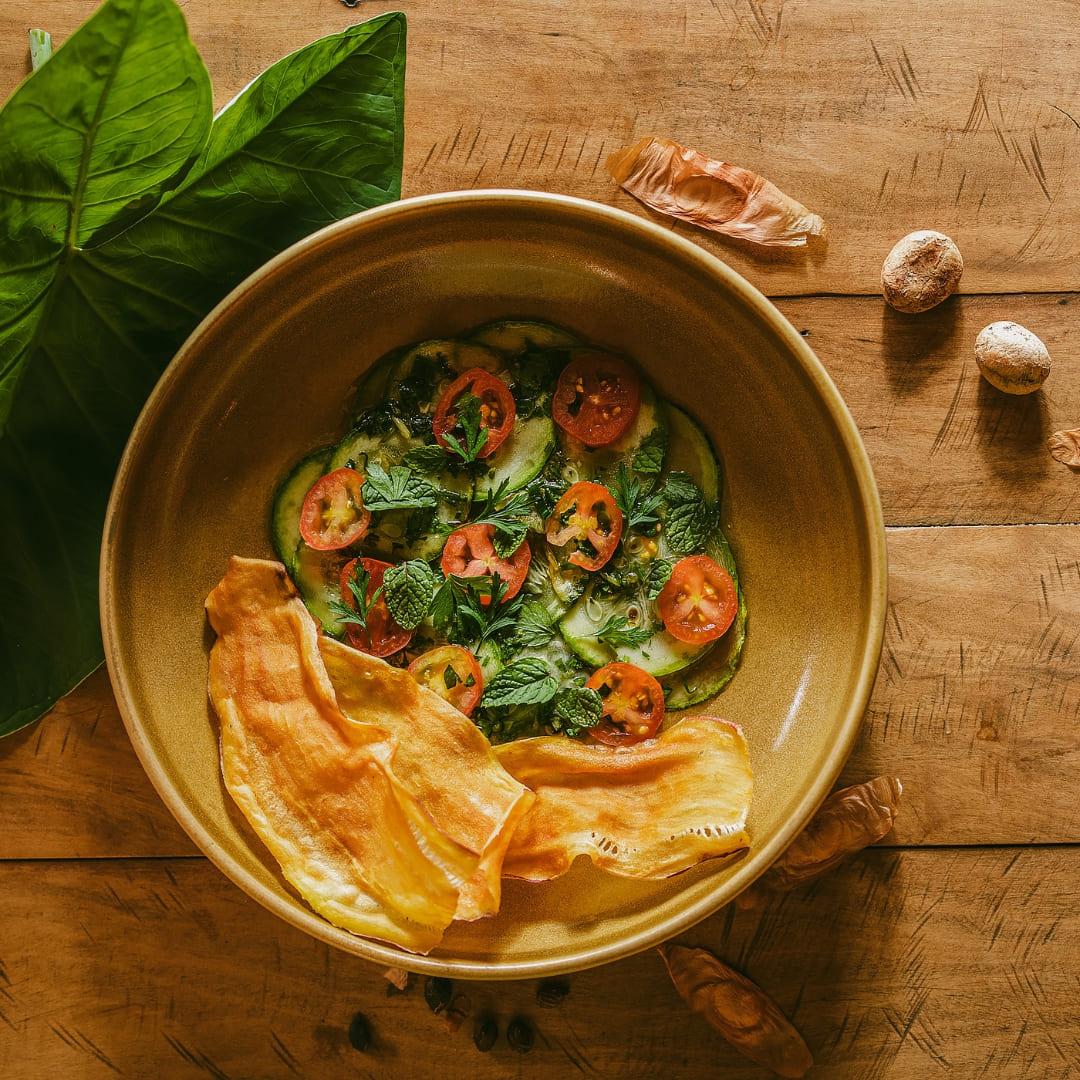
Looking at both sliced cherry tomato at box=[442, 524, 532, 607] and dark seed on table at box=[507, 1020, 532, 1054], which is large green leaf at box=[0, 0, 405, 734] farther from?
dark seed on table at box=[507, 1020, 532, 1054]

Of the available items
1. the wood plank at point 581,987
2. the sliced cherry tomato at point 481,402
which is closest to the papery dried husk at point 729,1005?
the wood plank at point 581,987

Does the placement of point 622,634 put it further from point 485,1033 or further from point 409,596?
point 485,1033

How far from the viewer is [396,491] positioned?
2.11 metres

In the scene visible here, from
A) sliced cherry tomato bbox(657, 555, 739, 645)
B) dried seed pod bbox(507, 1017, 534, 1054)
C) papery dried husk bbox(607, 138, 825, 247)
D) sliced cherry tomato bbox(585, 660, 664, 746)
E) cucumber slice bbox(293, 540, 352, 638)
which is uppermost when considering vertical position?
papery dried husk bbox(607, 138, 825, 247)

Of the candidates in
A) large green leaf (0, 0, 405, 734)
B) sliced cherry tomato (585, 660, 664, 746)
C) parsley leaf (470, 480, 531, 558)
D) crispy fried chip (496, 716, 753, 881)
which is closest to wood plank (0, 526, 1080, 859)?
crispy fried chip (496, 716, 753, 881)

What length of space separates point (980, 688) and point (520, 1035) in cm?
146

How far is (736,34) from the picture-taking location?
7.20 feet

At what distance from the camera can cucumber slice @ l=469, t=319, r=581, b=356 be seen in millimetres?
2160

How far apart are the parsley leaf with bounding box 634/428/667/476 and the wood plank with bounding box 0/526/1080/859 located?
63 cm

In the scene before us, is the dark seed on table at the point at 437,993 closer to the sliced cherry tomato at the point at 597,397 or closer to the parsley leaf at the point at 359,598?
the parsley leaf at the point at 359,598

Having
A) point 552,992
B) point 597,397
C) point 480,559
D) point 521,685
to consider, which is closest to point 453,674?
point 521,685

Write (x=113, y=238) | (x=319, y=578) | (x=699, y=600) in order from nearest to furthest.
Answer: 1. (x=113, y=238)
2. (x=699, y=600)
3. (x=319, y=578)

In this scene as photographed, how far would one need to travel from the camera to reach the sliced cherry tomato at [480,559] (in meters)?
2.11

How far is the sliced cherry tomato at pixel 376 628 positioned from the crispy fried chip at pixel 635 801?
360mm
